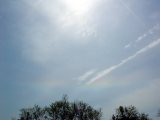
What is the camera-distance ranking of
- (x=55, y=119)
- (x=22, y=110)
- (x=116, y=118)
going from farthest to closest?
(x=22, y=110) < (x=55, y=119) < (x=116, y=118)

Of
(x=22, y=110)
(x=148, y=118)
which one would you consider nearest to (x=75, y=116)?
(x=22, y=110)

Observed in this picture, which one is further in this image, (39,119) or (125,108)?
(39,119)

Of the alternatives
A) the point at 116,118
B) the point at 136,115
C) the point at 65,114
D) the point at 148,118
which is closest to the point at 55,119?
the point at 65,114

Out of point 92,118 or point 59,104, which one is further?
point 92,118

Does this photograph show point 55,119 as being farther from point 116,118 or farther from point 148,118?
point 148,118

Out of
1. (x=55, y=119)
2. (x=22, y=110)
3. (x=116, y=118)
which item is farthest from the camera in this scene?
(x=22, y=110)

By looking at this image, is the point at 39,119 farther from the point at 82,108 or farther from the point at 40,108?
the point at 82,108

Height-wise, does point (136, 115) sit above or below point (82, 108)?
below

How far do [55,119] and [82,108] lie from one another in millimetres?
10120

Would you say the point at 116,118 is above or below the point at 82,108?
below

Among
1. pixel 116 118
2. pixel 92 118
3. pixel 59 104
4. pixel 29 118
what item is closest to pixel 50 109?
pixel 59 104

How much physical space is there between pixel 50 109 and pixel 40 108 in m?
5.23

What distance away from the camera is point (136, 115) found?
199 feet

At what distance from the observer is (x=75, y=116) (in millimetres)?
65875
